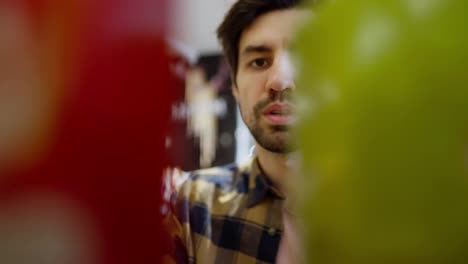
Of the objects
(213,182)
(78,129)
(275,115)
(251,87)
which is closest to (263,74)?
(251,87)

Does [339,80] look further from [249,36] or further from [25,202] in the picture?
[249,36]

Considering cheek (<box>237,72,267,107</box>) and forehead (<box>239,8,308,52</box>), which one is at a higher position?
forehead (<box>239,8,308,52</box>)

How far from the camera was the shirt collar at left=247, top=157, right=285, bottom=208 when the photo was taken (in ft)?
1.97

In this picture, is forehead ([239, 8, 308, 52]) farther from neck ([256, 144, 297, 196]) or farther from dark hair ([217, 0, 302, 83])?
neck ([256, 144, 297, 196])

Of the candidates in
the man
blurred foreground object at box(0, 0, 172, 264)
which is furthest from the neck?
blurred foreground object at box(0, 0, 172, 264)

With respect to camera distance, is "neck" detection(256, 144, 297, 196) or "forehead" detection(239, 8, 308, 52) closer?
"forehead" detection(239, 8, 308, 52)

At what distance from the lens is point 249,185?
0.69m

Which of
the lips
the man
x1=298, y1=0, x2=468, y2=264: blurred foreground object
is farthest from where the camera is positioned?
the man

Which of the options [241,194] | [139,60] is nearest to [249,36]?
[241,194]

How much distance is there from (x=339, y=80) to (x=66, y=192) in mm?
93

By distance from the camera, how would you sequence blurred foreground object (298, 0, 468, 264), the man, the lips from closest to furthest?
blurred foreground object (298, 0, 468, 264) < the lips < the man

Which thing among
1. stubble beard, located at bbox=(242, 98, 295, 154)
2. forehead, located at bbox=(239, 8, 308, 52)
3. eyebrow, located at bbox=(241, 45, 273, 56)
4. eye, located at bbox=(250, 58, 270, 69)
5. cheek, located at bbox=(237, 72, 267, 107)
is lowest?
stubble beard, located at bbox=(242, 98, 295, 154)

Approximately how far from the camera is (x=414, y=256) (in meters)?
0.12

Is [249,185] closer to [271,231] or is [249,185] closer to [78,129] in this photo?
[271,231]
